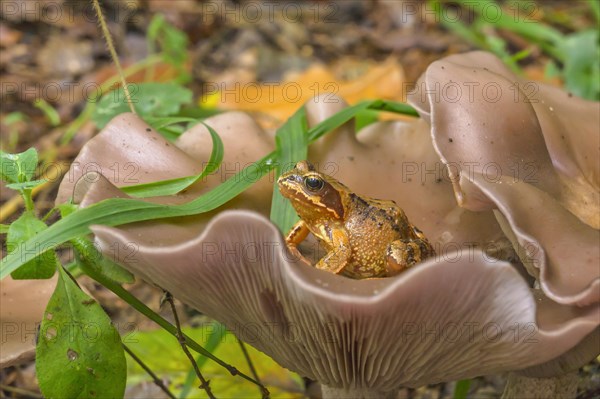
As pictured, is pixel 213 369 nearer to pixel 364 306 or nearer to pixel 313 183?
pixel 313 183

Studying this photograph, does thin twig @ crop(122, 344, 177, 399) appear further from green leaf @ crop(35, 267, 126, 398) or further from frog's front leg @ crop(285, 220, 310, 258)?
frog's front leg @ crop(285, 220, 310, 258)

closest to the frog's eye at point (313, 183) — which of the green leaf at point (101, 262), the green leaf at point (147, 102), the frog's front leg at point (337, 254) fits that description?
the frog's front leg at point (337, 254)

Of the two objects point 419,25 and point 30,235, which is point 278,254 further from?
point 419,25

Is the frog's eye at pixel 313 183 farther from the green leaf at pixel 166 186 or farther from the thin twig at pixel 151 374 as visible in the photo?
the thin twig at pixel 151 374

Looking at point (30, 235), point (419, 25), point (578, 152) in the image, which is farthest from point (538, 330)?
point (419, 25)

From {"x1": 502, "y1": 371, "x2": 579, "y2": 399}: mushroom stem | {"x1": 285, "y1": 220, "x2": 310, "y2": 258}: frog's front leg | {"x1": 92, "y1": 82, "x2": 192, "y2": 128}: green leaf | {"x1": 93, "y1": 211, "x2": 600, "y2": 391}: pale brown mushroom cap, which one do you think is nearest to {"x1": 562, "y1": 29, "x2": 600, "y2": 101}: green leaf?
{"x1": 502, "y1": 371, "x2": 579, "y2": 399}: mushroom stem
